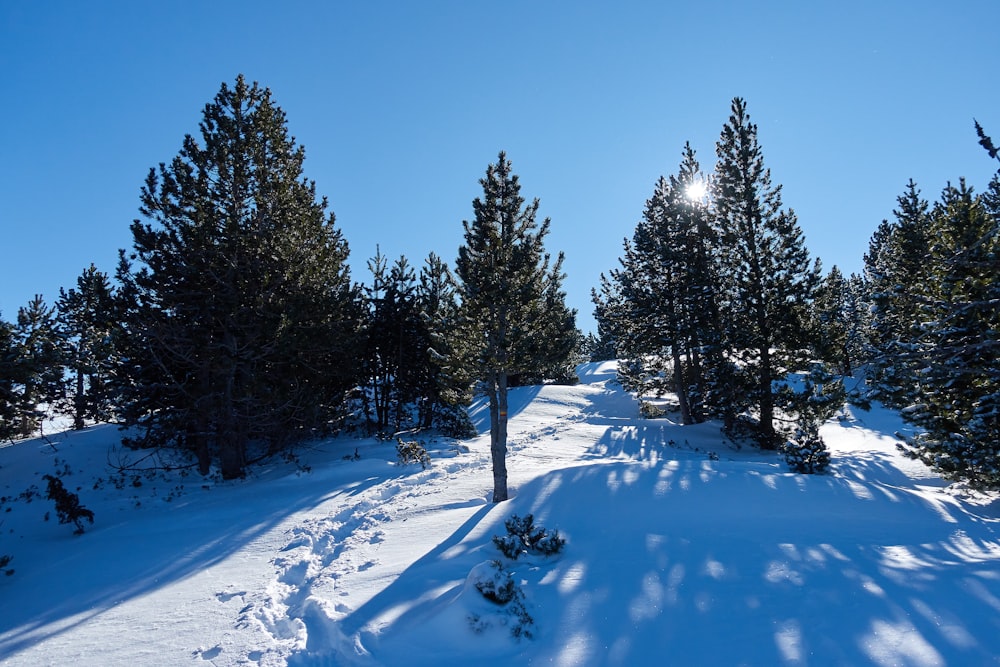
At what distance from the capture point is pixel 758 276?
2292 centimetres

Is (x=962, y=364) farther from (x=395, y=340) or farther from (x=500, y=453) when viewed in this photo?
(x=395, y=340)

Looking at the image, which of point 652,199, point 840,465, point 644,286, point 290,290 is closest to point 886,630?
point 840,465

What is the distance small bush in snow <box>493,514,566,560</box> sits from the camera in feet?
26.2

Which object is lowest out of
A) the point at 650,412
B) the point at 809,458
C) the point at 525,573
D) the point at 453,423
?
the point at 650,412

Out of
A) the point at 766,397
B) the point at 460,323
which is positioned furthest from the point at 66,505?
the point at 766,397

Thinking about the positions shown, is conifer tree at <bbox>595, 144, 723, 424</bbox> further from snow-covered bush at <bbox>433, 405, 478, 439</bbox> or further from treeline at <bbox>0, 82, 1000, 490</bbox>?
snow-covered bush at <bbox>433, 405, 478, 439</bbox>

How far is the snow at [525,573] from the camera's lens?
17.7ft

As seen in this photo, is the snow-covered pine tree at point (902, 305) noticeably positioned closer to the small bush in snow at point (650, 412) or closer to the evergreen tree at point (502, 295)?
the evergreen tree at point (502, 295)

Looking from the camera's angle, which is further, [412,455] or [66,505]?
[412,455]

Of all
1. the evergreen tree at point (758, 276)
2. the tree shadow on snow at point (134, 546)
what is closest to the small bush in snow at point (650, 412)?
the evergreen tree at point (758, 276)

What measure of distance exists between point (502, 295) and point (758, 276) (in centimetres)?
1624

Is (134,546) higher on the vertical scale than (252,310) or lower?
lower

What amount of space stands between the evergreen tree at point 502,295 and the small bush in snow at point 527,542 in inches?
140

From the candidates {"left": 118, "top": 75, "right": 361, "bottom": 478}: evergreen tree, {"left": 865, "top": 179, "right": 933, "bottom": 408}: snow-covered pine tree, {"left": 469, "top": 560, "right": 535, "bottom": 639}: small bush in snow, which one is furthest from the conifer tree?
{"left": 469, "top": 560, "right": 535, "bottom": 639}: small bush in snow
